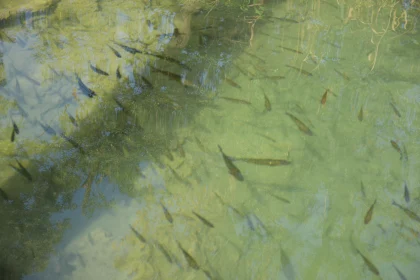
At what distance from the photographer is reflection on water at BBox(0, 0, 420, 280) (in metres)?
2.54

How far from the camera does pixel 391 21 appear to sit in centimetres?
558

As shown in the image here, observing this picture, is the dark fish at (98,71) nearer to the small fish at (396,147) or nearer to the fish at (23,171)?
the fish at (23,171)

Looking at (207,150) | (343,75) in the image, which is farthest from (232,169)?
(343,75)

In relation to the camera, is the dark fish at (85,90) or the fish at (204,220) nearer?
the fish at (204,220)

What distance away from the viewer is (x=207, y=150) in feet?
10.9

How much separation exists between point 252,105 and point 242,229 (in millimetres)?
1563

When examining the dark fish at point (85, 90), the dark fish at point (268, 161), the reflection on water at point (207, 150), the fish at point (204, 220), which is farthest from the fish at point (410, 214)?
the dark fish at point (85, 90)

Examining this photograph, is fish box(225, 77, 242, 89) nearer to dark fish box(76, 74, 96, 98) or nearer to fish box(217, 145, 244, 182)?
fish box(217, 145, 244, 182)

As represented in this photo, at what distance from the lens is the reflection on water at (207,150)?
254 cm

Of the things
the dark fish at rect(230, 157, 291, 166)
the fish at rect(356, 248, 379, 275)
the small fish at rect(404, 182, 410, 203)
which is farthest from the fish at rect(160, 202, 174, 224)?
the small fish at rect(404, 182, 410, 203)

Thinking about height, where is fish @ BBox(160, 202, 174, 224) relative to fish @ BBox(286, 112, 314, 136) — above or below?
below

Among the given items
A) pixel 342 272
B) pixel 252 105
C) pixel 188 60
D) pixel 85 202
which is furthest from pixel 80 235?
pixel 188 60

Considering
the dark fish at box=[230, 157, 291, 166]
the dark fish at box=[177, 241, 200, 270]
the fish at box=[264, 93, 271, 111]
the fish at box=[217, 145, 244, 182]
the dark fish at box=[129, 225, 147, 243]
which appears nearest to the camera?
the dark fish at box=[177, 241, 200, 270]

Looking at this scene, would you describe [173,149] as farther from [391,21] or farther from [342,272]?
[391,21]
